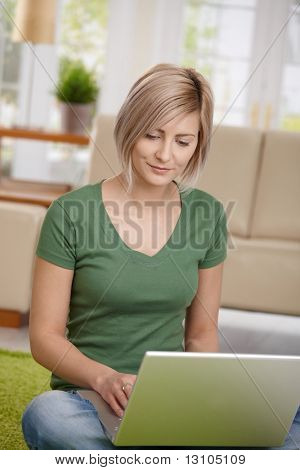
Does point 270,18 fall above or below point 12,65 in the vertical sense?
above

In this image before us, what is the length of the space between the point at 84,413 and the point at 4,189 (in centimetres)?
248

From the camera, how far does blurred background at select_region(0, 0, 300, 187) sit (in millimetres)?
4727

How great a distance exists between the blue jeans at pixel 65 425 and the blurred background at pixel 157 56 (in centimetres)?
363

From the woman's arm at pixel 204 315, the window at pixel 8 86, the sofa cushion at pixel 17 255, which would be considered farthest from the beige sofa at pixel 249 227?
the window at pixel 8 86

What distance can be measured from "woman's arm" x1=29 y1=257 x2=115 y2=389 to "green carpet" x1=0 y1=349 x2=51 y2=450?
523mm

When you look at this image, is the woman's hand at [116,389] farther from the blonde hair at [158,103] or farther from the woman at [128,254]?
the blonde hair at [158,103]

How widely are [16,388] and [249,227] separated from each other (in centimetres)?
120

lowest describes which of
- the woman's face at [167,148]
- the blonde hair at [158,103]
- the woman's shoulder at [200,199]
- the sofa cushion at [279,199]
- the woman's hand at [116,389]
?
the sofa cushion at [279,199]

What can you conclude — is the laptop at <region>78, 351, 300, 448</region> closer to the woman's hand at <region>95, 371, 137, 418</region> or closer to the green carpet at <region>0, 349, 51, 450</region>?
the woman's hand at <region>95, 371, 137, 418</region>

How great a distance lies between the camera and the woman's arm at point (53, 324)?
1224 millimetres

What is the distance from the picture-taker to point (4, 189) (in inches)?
140

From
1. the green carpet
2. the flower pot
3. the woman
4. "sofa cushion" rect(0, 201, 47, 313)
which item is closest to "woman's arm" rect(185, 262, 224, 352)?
the woman

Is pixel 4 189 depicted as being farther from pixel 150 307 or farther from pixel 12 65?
pixel 150 307
